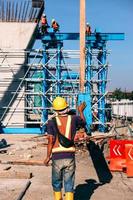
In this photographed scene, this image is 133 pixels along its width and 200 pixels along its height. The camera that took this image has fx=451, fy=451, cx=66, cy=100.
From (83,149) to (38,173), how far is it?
4.51 metres

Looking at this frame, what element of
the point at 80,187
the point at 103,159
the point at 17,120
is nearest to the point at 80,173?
the point at 80,187

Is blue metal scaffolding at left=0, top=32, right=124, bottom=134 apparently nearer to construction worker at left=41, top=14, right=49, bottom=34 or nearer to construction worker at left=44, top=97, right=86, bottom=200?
construction worker at left=41, top=14, right=49, bottom=34

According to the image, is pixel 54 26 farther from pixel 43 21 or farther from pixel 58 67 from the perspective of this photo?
pixel 58 67

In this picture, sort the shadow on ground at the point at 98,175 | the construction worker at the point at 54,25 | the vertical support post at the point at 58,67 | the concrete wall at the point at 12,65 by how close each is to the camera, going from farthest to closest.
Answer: the concrete wall at the point at 12,65, the vertical support post at the point at 58,67, the construction worker at the point at 54,25, the shadow on ground at the point at 98,175

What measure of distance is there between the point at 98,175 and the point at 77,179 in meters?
0.87

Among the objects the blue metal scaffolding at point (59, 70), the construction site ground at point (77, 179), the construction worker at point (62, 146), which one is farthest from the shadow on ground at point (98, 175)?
the blue metal scaffolding at point (59, 70)

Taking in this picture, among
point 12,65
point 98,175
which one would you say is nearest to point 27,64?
point 12,65

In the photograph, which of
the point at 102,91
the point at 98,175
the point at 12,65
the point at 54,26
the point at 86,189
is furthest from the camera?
the point at 102,91

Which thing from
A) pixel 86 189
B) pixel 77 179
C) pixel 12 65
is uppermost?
pixel 12 65

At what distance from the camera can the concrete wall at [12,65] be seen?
24.2 meters

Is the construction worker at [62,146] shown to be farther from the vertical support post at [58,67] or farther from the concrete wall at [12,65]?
the concrete wall at [12,65]

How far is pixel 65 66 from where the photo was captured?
80.4ft

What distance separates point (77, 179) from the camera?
33.9 ft

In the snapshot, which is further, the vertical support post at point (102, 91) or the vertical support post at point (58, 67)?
the vertical support post at point (102, 91)
